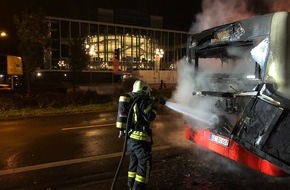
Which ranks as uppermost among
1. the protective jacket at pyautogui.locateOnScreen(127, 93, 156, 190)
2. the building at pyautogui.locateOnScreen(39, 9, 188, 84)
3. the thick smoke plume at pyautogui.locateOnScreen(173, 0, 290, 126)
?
the building at pyautogui.locateOnScreen(39, 9, 188, 84)

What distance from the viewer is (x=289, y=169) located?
13.4 feet

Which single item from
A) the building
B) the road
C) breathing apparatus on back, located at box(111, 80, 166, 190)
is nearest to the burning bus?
the road

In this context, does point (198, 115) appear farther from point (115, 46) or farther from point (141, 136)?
point (115, 46)

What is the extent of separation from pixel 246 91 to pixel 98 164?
325 cm

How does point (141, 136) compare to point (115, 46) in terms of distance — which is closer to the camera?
point (141, 136)

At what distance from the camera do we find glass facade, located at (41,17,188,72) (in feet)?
161

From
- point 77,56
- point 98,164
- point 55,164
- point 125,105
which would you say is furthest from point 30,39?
point 125,105

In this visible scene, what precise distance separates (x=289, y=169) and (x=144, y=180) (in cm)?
185

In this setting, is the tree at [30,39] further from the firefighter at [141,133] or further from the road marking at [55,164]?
the firefighter at [141,133]

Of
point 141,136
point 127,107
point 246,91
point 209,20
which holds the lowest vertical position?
point 141,136

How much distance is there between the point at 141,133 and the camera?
4.62 meters

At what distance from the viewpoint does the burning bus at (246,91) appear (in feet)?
13.9

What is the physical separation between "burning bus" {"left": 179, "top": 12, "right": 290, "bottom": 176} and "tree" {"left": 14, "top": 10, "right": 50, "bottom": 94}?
44.1ft

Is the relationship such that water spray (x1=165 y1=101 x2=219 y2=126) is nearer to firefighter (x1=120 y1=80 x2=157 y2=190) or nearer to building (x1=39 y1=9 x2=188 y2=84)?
firefighter (x1=120 y1=80 x2=157 y2=190)
